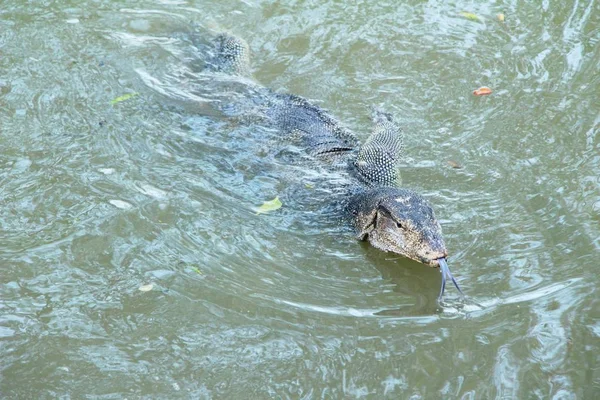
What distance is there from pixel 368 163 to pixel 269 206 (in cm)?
105

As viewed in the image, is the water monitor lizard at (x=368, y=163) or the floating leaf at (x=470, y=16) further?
the floating leaf at (x=470, y=16)

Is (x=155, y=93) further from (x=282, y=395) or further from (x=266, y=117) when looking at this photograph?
(x=282, y=395)

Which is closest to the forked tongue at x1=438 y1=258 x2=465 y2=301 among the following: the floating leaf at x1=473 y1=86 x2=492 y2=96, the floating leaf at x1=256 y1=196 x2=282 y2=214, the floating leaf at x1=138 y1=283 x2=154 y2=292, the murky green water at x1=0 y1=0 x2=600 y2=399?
the murky green water at x1=0 y1=0 x2=600 y2=399

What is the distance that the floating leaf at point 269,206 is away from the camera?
19.3ft

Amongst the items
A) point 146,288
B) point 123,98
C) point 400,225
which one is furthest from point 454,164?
point 123,98

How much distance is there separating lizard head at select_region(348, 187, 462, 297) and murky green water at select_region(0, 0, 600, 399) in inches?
7.1

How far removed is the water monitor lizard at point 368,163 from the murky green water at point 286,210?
0.66ft

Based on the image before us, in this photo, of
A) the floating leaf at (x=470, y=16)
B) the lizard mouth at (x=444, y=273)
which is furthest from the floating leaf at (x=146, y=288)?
the floating leaf at (x=470, y=16)

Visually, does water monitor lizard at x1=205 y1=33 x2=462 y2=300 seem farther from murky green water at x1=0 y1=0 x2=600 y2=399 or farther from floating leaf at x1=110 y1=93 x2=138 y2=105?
floating leaf at x1=110 y1=93 x2=138 y2=105

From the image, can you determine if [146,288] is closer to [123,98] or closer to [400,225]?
[400,225]

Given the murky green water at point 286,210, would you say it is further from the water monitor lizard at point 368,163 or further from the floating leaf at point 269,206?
the water monitor lizard at point 368,163

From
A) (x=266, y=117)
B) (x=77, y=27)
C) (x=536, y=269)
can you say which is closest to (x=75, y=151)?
(x=266, y=117)

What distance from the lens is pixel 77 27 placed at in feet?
28.4

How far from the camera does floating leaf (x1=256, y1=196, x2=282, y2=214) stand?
19.3ft
